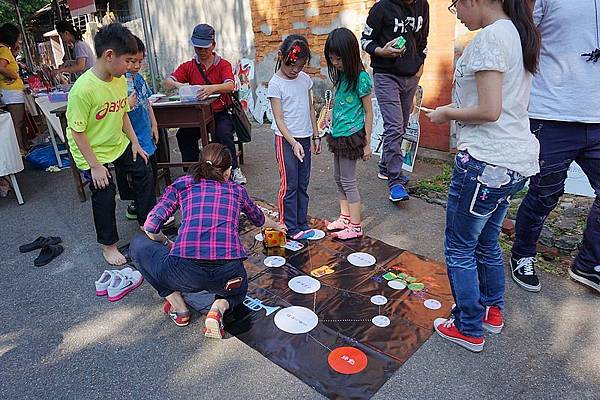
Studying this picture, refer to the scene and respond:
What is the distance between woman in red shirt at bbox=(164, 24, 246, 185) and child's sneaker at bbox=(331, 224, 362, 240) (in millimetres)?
1523

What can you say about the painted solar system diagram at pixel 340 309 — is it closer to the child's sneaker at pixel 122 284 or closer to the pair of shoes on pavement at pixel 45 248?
the child's sneaker at pixel 122 284

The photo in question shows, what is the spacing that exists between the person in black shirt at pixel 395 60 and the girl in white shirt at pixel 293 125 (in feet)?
2.91

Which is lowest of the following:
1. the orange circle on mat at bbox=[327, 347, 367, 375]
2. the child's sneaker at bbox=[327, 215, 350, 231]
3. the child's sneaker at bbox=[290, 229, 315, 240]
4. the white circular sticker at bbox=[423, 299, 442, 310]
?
the orange circle on mat at bbox=[327, 347, 367, 375]

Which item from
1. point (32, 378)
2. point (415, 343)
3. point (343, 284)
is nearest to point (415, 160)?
point (343, 284)

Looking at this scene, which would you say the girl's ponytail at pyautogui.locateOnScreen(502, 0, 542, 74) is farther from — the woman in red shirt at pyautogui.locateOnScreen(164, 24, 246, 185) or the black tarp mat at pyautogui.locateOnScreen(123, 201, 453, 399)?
the woman in red shirt at pyautogui.locateOnScreen(164, 24, 246, 185)

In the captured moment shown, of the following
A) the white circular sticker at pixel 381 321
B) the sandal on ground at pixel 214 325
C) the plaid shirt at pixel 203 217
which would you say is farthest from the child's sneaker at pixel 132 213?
the white circular sticker at pixel 381 321

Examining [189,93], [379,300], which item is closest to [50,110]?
[189,93]

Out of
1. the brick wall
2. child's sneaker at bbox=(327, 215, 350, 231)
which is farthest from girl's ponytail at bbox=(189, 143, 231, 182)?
the brick wall

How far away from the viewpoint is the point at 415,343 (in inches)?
81.4

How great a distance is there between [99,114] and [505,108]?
2343mm

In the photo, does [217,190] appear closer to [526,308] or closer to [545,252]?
[526,308]

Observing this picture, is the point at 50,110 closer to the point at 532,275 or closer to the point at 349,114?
the point at 349,114

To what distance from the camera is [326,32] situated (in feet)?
19.0

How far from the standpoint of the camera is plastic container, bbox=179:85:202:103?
3.86m
